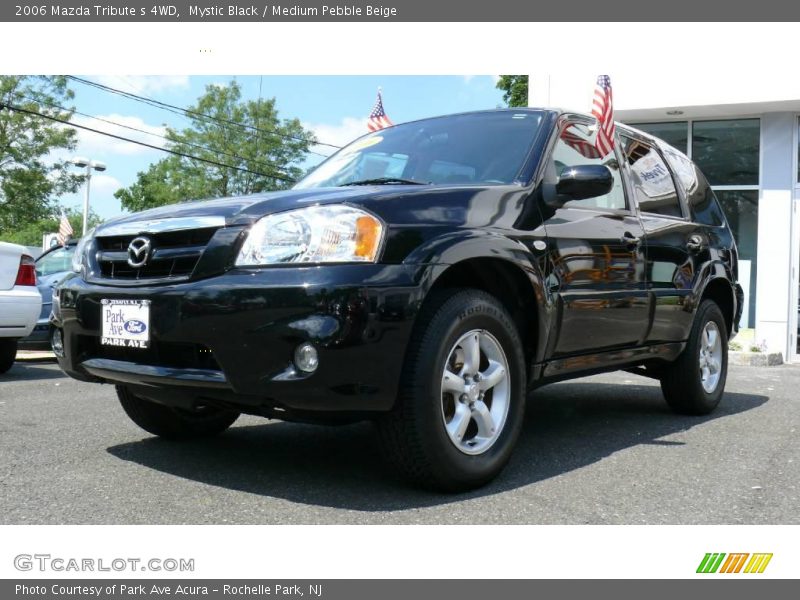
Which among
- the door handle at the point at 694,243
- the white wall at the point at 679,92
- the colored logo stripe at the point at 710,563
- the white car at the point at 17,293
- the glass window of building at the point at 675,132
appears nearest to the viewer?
the colored logo stripe at the point at 710,563

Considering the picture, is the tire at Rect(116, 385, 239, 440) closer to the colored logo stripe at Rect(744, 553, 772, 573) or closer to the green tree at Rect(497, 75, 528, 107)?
the colored logo stripe at Rect(744, 553, 772, 573)

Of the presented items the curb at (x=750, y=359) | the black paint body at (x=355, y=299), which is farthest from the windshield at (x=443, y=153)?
the curb at (x=750, y=359)

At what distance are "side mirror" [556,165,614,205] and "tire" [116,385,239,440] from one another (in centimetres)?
187

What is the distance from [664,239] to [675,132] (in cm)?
874

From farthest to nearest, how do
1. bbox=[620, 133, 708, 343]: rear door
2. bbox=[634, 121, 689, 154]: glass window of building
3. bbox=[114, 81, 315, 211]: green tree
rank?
bbox=[114, 81, 315, 211]: green tree, bbox=[634, 121, 689, 154]: glass window of building, bbox=[620, 133, 708, 343]: rear door

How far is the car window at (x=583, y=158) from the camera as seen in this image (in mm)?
3896

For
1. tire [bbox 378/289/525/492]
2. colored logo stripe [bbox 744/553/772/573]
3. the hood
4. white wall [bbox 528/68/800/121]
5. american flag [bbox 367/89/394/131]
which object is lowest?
colored logo stripe [bbox 744/553/772/573]

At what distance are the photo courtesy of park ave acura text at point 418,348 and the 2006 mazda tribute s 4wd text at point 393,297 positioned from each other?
0.04 feet

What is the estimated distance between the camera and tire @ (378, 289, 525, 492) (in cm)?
281

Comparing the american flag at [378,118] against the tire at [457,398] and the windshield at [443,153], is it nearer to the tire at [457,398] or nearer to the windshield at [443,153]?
the windshield at [443,153]

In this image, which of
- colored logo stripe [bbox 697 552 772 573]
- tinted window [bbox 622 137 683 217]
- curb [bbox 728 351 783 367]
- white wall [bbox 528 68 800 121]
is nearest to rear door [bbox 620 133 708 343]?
tinted window [bbox 622 137 683 217]

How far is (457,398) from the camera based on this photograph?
3031mm

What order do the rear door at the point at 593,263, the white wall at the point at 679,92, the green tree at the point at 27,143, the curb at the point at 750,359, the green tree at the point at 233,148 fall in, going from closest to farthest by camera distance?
the rear door at the point at 593,263, the curb at the point at 750,359, the white wall at the point at 679,92, the green tree at the point at 27,143, the green tree at the point at 233,148

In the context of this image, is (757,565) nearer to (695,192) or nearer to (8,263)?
(695,192)
